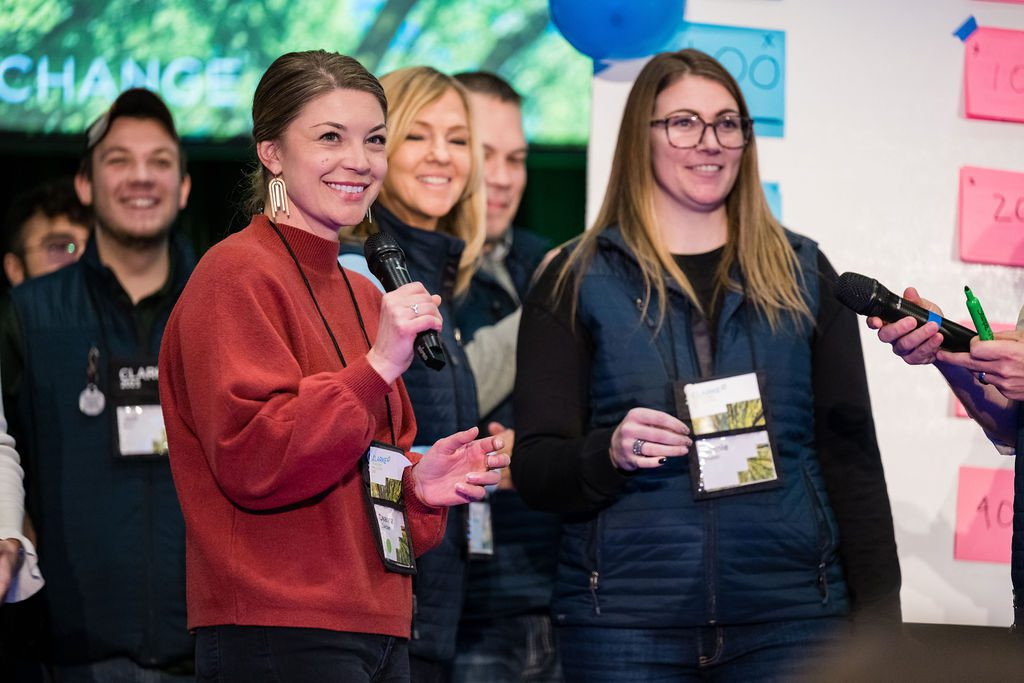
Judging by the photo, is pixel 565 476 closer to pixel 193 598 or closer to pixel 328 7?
pixel 193 598

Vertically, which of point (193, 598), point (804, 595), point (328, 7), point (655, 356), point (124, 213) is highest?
point (328, 7)

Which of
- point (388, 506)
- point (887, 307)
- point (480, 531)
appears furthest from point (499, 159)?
point (388, 506)

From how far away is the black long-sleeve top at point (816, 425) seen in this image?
107 inches

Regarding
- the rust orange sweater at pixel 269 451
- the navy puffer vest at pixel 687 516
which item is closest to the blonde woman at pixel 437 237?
the navy puffer vest at pixel 687 516

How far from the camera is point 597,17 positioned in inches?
132

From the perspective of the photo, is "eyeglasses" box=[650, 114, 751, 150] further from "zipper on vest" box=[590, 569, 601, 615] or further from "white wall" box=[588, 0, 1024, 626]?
"zipper on vest" box=[590, 569, 601, 615]

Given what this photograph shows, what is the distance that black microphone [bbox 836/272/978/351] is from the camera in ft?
8.06

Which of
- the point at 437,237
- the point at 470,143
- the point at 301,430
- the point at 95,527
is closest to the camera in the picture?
the point at 301,430

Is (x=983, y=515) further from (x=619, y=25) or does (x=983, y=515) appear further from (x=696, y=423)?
(x=619, y=25)

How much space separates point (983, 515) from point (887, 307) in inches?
47.8

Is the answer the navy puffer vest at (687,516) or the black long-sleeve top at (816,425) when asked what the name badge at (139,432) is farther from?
the navy puffer vest at (687,516)

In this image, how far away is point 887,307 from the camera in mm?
2455

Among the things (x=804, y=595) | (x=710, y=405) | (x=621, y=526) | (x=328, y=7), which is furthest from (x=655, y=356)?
(x=328, y=7)

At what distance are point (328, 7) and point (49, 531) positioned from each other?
8.41 ft
